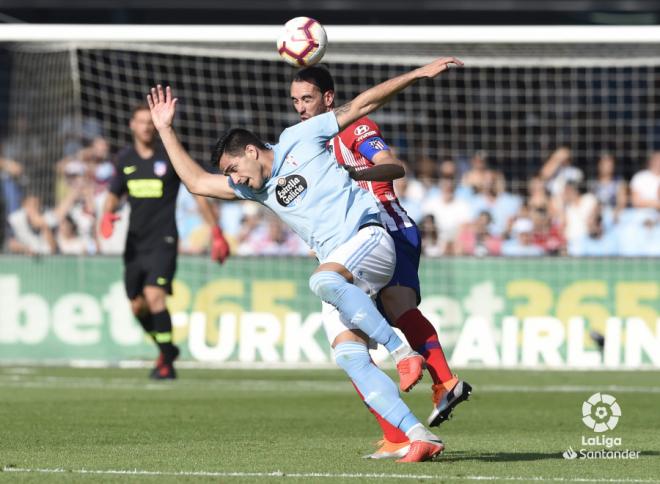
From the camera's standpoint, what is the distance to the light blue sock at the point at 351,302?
24.0 ft

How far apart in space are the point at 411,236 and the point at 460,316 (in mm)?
8346

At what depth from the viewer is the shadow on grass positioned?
7.77 meters

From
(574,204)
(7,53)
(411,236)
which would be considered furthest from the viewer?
(7,53)

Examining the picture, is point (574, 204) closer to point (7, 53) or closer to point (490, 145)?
point (490, 145)

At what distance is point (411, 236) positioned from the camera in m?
8.88

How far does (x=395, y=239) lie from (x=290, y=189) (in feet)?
4.62

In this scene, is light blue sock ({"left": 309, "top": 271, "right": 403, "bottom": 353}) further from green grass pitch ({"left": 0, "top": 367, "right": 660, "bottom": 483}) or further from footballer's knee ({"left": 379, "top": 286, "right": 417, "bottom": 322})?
footballer's knee ({"left": 379, "top": 286, "right": 417, "bottom": 322})

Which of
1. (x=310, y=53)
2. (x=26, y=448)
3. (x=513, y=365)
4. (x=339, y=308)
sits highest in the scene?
(x=310, y=53)

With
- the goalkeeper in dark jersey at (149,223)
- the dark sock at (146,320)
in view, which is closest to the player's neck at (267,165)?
the goalkeeper in dark jersey at (149,223)

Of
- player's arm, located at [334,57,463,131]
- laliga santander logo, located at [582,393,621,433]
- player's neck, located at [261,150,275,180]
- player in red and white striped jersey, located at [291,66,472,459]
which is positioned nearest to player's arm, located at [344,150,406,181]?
player in red and white striped jersey, located at [291,66,472,459]

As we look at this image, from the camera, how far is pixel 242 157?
761 cm

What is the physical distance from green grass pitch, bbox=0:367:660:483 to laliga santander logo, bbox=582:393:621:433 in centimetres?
10

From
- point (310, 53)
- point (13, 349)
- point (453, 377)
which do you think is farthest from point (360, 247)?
point (13, 349)

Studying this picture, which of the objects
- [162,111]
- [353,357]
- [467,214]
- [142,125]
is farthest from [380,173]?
[467,214]
